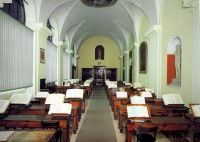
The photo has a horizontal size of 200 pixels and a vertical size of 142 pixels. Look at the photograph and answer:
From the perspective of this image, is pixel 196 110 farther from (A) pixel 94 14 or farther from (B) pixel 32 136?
(A) pixel 94 14

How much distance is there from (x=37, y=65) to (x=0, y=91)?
293 cm

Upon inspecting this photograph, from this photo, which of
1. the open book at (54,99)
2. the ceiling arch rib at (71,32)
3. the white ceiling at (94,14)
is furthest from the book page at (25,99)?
the ceiling arch rib at (71,32)

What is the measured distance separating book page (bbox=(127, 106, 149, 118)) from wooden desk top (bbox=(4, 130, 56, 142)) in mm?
1692

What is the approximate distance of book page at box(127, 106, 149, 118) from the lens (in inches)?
153

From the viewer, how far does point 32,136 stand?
2828mm

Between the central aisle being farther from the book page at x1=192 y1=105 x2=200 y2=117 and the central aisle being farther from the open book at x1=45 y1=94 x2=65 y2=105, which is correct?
the book page at x1=192 y1=105 x2=200 y2=117

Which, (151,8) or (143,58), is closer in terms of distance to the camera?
(151,8)

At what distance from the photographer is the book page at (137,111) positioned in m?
3.89

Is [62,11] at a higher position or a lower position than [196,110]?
higher

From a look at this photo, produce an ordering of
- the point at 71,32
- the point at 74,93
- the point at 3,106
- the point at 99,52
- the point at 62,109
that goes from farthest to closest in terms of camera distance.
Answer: the point at 99,52 → the point at 71,32 → the point at 74,93 → the point at 3,106 → the point at 62,109

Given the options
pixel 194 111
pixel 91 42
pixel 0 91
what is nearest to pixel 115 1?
pixel 0 91

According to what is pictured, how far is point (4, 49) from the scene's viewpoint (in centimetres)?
666

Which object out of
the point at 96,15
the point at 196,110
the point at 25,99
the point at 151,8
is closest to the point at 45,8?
the point at 151,8

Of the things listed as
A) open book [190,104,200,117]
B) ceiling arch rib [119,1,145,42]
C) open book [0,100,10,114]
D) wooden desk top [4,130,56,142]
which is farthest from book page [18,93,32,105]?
ceiling arch rib [119,1,145,42]
